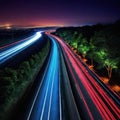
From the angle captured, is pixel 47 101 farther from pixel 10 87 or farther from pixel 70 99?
pixel 10 87

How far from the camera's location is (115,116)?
22.1 meters

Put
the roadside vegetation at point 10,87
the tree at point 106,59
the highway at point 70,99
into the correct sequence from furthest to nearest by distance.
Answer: the tree at point 106,59 → the roadside vegetation at point 10,87 → the highway at point 70,99

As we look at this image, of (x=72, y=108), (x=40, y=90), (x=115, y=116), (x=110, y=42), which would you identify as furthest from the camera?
(x=110, y=42)

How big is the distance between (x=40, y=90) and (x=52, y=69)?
14203 mm

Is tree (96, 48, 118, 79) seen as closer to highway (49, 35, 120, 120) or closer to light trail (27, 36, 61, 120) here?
highway (49, 35, 120, 120)

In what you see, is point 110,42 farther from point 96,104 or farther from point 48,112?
point 48,112

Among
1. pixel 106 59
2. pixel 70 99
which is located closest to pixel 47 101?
pixel 70 99

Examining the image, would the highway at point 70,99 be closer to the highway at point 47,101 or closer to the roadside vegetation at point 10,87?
the highway at point 47,101

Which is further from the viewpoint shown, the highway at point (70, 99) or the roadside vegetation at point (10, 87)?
the roadside vegetation at point (10, 87)

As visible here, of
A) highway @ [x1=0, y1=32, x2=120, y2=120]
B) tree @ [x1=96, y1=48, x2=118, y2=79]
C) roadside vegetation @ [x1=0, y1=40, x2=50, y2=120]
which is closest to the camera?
highway @ [x1=0, y1=32, x2=120, y2=120]

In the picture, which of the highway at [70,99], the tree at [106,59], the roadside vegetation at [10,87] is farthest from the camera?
the tree at [106,59]

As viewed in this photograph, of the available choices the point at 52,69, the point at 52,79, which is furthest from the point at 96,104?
the point at 52,69

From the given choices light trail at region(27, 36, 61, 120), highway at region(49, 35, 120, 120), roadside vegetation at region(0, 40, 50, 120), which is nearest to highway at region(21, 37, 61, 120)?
light trail at region(27, 36, 61, 120)

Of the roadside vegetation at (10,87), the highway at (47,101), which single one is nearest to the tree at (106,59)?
the highway at (47,101)
